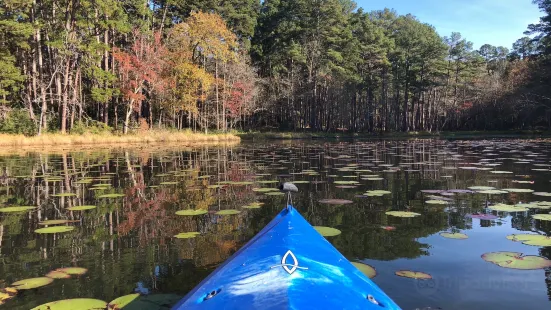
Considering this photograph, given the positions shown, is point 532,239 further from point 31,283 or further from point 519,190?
point 31,283

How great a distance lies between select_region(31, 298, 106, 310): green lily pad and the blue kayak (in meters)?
0.75

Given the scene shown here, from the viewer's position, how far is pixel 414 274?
243 centimetres

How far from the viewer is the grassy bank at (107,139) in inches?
715

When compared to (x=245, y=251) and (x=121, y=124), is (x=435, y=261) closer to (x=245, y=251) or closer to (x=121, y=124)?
(x=245, y=251)

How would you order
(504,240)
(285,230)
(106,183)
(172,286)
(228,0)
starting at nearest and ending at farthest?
(285,230) < (172,286) < (504,240) < (106,183) < (228,0)

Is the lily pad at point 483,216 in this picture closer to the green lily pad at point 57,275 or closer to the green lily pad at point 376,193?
the green lily pad at point 376,193

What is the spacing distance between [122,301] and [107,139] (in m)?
21.0

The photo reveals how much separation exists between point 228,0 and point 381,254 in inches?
1479

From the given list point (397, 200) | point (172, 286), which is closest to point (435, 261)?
point (172, 286)

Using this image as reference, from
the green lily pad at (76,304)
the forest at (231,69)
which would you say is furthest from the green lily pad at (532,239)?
the forest at (231,69)

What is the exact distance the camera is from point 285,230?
2059 mm

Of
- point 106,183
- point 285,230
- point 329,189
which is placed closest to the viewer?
point 285,230

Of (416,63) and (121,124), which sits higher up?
(416,63)

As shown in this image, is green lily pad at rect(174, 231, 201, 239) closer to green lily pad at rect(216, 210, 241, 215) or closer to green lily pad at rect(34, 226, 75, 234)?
green lily pad at rect(216, 210, 241, 215)
